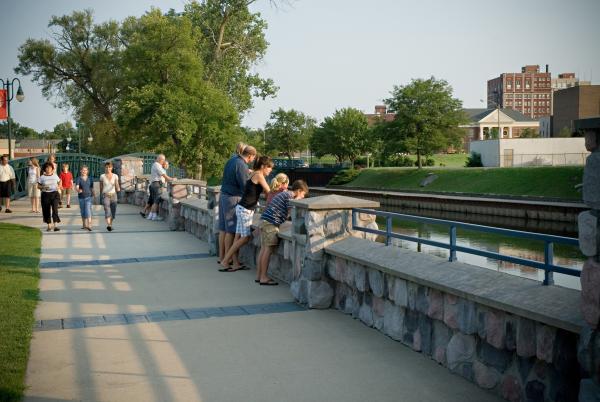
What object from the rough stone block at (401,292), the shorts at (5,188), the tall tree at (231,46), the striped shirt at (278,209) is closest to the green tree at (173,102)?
the tall tree at (231,46)

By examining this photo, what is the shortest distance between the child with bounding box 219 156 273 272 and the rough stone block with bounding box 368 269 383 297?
10.0 feet

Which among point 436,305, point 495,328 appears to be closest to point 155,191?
point 436,305

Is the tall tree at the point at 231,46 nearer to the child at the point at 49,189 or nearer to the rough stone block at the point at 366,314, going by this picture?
the child at the point at 49,189

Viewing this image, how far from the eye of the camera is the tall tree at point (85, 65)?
159 ft

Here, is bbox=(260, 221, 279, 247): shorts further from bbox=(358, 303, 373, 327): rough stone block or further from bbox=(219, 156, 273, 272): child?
bbox=(358, 303, 373, 327): rough stone block

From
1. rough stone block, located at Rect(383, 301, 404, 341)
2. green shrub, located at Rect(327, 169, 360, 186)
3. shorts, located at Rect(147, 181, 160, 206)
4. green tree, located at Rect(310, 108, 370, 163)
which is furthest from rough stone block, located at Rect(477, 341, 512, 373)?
green tree, located at Rect(310, 108, 370, 163)

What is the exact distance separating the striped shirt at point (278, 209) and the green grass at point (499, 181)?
29.9 m

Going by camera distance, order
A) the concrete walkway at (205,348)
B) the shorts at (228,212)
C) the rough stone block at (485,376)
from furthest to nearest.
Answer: the shorts at (228,212)
the concrete walkway at (205,348)
the rough stone block at (485,376)

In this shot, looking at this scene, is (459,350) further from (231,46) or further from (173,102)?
(231,46)

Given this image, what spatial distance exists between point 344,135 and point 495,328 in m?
84.5

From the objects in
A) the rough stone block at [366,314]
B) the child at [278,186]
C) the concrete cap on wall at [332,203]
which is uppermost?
the child at [278,186]

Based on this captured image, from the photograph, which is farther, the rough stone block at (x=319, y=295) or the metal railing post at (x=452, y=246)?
the rough stone block at (x=319, y=295)

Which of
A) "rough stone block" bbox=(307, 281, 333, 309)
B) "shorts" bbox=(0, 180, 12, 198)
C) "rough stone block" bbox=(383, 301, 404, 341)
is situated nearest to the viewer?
"rough stone block" bbox=(383, 301, 404, 341)

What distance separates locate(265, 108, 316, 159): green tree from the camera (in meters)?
99.4
